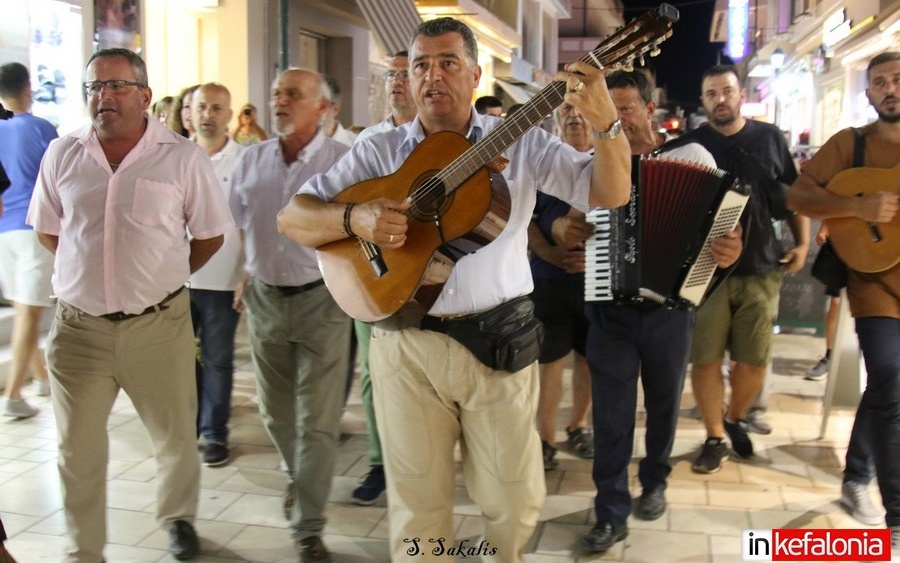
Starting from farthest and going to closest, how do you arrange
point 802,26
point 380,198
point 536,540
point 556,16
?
point 556,16, point 802,26, point 536,540, point 380,198

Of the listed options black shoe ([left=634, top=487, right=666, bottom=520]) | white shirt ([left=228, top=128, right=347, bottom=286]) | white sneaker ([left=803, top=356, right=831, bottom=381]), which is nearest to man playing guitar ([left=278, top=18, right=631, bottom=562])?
white shirt ([left=228, top=128, right=347, bottom=286])

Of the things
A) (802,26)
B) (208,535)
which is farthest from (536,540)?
(802,26)

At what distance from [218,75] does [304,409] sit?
6.94m

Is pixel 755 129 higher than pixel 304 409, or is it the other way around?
pixel 755 129

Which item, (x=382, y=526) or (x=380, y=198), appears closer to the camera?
(x=380, y=198)

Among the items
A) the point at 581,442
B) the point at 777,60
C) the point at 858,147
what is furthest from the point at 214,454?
the point at 777,60

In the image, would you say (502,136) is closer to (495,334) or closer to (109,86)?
(495,334)

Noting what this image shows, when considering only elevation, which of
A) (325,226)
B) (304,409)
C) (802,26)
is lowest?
(304,409)

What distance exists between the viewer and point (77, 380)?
338cm

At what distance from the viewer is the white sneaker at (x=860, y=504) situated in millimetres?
4105

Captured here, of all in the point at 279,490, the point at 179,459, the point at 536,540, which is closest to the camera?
the point at 179,459

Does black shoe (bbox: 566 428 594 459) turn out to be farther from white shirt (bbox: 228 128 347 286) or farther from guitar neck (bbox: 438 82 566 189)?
guitar neck (bbox: 438 82 566 189)

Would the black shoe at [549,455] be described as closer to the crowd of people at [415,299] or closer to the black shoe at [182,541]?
the crowd of people at [415,299]

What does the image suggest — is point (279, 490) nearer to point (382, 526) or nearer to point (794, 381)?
point (382, 526)
